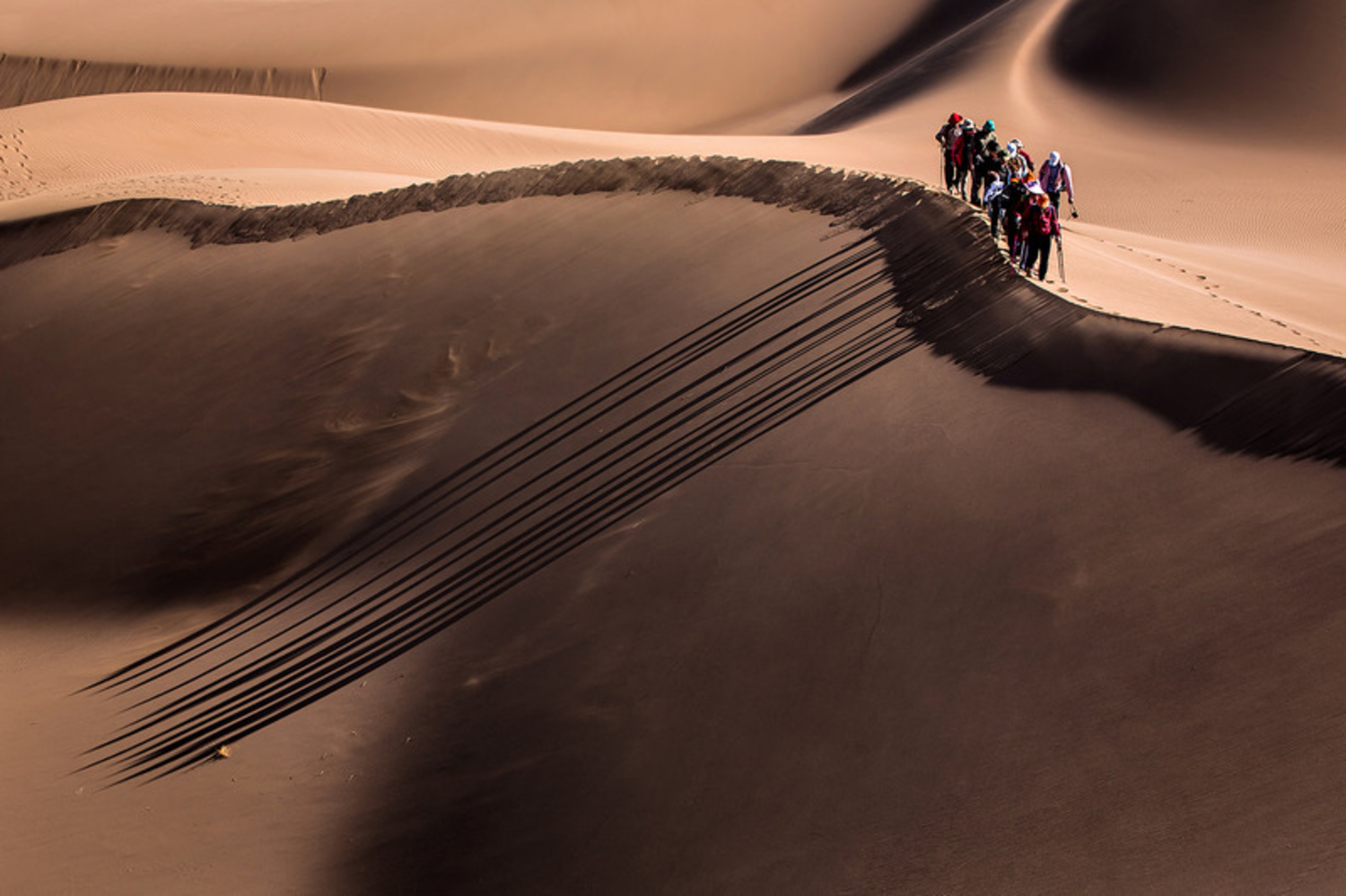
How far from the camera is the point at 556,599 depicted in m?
9.68

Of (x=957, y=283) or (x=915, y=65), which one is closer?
(x=957, y=283)

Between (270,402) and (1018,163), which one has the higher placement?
(270,402)

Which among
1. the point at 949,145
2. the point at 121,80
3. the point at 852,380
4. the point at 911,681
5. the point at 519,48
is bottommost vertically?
the point at 911,681

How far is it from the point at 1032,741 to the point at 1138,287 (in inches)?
222

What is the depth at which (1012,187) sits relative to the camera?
10547 mm

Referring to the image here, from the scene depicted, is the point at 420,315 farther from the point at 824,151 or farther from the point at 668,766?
the point at 824,151

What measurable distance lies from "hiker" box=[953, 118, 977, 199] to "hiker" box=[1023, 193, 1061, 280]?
7.55 ft

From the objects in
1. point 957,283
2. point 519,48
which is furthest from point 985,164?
point 519,48

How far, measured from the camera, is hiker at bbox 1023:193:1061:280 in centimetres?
1010

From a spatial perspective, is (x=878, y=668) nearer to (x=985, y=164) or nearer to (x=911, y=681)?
(x=911, y=681)

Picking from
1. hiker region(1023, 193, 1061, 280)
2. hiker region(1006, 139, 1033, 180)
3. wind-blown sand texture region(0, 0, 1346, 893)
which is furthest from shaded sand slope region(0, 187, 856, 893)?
hiker region(1023, 193, 1061, 280)

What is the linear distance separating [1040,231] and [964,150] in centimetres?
284

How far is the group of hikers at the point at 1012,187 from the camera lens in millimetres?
10242

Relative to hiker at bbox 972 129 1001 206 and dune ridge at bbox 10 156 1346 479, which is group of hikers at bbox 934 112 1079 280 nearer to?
hiker at bbox 972 129 1001 206
